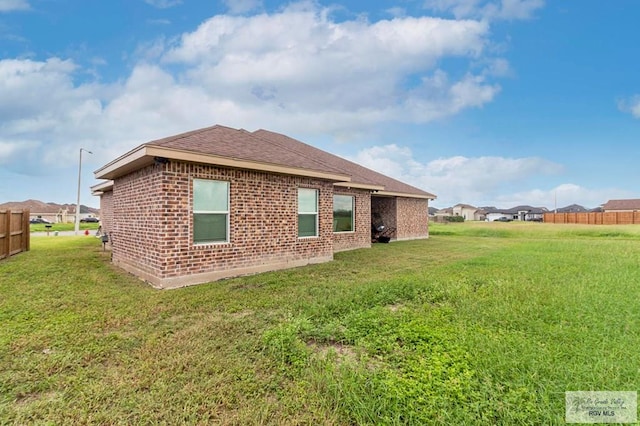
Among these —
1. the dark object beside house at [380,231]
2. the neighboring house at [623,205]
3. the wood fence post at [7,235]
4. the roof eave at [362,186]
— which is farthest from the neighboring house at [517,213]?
the wood fence post at [7,235]

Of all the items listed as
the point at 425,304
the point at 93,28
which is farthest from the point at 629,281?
the point at 93,28

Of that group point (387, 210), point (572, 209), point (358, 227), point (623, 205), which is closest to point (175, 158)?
point (358, 227)

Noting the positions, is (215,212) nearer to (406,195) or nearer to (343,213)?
(343,213)

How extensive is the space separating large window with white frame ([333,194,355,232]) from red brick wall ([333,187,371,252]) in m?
0.20

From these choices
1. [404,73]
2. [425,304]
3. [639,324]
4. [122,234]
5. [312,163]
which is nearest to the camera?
[639,324]

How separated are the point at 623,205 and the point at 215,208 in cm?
8210

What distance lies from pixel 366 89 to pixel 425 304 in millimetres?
14494

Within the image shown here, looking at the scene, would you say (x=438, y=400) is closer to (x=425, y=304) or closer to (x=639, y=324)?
(x=425, y=304)

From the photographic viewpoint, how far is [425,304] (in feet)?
→ 17.1

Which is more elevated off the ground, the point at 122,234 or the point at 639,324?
the point at 122,234

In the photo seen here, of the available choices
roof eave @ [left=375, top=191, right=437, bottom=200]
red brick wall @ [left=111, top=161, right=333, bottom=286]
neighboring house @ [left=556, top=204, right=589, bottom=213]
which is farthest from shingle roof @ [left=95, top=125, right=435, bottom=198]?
neighboring house @ [left=556, top=204, right=589, bottom=213]

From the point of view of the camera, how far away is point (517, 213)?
85.7 meters

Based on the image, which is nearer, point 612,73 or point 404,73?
point 404,73

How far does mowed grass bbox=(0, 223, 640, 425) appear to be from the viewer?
251 cm
